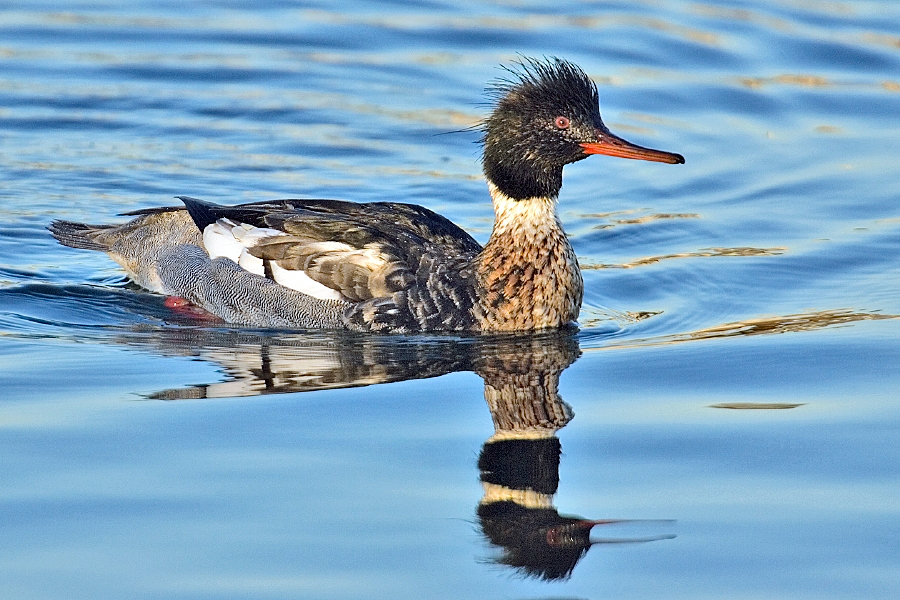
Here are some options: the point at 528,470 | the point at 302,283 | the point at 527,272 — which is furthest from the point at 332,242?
the point at 528,470

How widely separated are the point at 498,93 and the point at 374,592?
5231 mm

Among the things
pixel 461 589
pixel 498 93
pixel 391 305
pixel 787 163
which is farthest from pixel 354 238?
pixel 787 163

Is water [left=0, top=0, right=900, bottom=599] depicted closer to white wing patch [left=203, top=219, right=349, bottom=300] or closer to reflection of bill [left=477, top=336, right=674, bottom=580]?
reflection of bill [left=477, top=336, right=674, bottom=580]

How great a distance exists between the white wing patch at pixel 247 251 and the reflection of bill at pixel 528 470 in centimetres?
150

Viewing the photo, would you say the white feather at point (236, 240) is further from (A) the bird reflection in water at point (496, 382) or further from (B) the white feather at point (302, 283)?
(A) the bird reflection in water at point (496, 382)

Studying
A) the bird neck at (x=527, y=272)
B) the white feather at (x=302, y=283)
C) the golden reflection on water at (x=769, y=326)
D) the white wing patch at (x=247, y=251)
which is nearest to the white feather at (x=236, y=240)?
the white wing patch at (x=247, y=251)

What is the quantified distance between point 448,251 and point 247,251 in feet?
4.88

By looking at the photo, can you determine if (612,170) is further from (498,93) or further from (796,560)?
(796,560)

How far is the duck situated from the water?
270 millimetres

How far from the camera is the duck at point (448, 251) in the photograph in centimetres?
959

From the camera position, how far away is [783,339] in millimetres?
9320

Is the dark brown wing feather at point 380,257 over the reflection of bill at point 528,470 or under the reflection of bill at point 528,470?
over

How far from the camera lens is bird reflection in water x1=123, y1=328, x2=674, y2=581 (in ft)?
20.9

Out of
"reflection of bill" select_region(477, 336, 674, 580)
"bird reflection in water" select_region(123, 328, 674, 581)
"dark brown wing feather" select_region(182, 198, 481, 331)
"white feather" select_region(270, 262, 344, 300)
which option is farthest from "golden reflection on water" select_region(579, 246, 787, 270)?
"white feather" select_region(270, 262, 344, 300)
